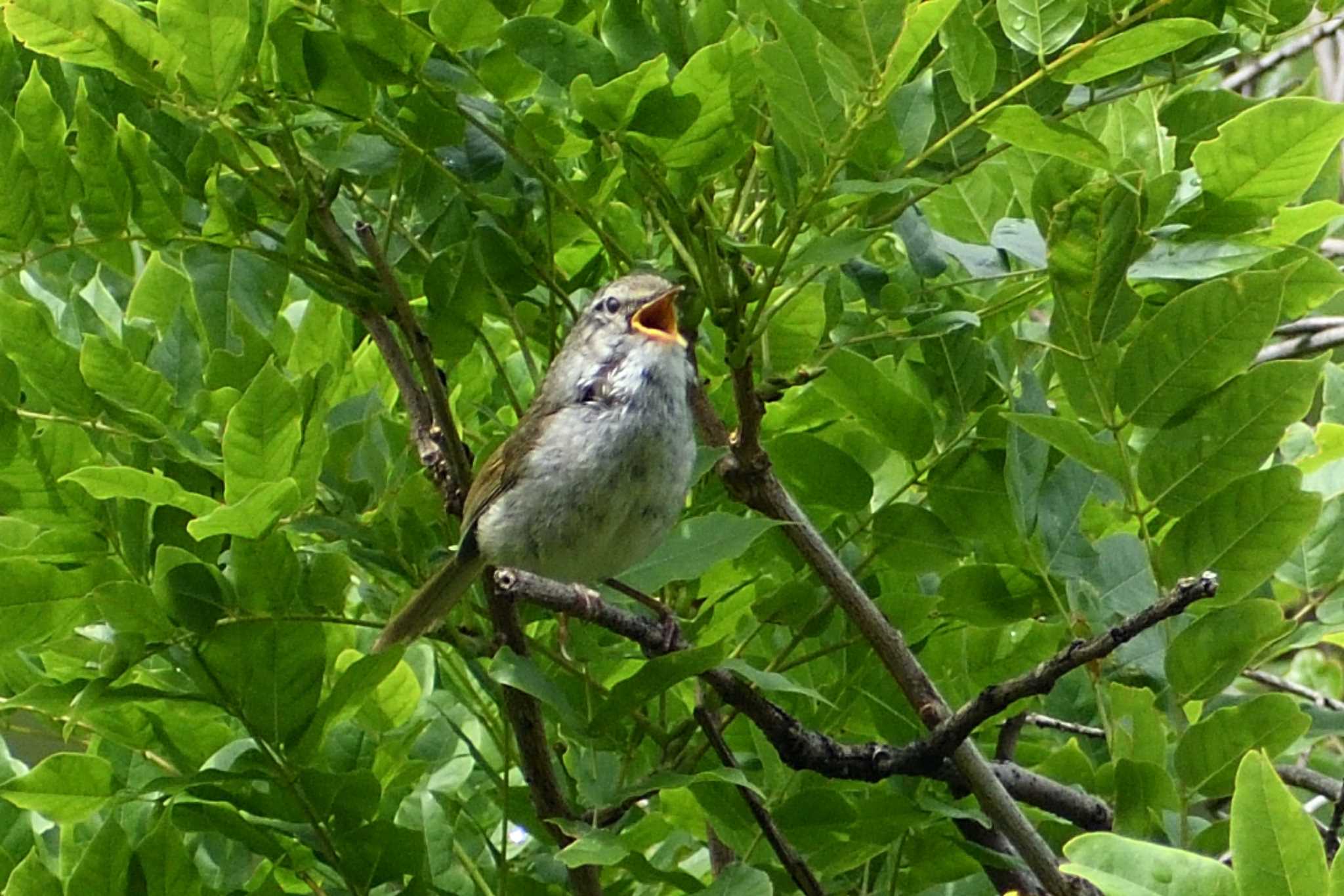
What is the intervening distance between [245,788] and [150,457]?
36 centimetres

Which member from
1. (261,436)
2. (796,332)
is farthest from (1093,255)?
(261,436)

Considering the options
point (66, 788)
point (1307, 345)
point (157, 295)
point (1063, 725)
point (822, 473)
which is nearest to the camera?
point (66, 788)

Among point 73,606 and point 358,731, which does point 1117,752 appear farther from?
point 73,606

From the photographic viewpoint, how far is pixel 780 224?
5.35ft

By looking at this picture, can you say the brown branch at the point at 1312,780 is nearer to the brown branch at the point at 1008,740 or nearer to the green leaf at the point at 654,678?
the brown branch at the point at 1008,740

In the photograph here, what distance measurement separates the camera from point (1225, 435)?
1576 mm

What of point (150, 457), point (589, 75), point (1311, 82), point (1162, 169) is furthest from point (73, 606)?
point (1311, 82)

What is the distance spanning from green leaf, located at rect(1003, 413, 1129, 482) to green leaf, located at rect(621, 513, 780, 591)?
25cm

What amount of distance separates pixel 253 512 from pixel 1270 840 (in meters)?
0.91

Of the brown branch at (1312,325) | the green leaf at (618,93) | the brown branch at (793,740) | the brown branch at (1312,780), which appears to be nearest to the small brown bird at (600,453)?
the brown branch at (793,740)

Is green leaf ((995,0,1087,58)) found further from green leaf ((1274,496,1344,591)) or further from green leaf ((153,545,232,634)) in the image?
green leaf ((153,545,232,634))

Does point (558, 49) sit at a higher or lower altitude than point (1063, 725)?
higher

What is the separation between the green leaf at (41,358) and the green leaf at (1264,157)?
44.5 inches

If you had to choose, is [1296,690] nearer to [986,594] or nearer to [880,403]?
[986,594]
